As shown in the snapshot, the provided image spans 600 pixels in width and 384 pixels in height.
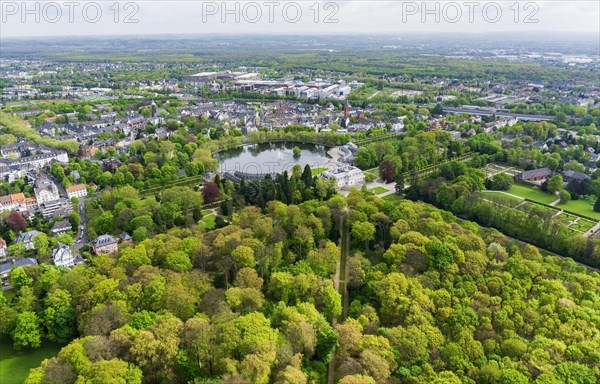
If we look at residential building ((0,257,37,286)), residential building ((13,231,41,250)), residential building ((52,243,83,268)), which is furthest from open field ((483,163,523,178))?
residential building ((13,231,41,250))

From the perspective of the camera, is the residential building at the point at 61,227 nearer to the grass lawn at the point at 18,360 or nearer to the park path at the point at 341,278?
the grass lawn at the point at 18,360

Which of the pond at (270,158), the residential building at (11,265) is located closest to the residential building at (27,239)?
the residential building at (11,265)

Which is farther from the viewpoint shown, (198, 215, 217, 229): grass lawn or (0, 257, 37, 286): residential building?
(198, 215, 217, 229): grass lawn

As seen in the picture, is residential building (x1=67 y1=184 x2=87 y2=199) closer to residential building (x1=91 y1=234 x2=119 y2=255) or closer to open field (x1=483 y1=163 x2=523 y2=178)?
residential building (x1=91 y1=234 x2=119 y2=255)

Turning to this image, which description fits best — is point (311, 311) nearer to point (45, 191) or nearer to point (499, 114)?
point (45, 191)

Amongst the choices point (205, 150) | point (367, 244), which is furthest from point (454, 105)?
point (367, 244)
